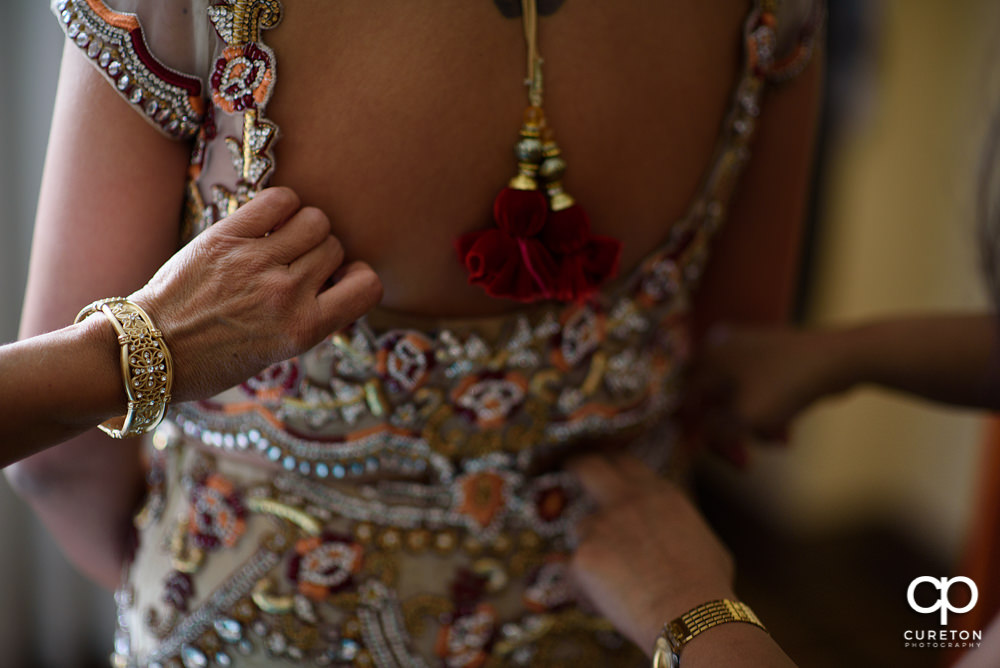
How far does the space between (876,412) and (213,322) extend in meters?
2.23

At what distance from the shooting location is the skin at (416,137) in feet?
1.88

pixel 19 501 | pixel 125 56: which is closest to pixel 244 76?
pixel 125 56

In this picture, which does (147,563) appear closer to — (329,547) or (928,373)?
(329,547)

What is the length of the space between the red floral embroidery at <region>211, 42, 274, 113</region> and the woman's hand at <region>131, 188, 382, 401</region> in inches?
2.4

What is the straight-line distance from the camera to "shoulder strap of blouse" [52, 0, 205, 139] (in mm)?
538

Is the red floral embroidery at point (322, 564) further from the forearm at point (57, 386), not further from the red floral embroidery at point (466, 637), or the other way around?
the forearm at point (57, 386)

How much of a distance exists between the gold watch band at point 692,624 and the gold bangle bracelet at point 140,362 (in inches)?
15.8

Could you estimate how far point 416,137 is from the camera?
0.59 meters

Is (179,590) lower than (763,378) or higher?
lower

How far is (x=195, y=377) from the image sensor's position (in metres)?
0.54

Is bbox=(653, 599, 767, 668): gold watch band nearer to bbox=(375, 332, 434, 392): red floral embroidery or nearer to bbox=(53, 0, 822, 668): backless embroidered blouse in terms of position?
bbox=(53, 0, 822, 668): backless embroidered blouse

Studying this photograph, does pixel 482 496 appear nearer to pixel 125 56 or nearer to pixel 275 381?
pixel 275 381

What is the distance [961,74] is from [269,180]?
2053 millimetres

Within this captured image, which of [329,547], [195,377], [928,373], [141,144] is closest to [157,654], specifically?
[329,547]
